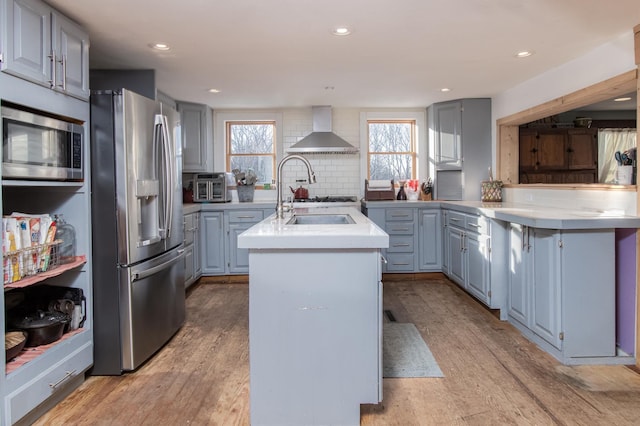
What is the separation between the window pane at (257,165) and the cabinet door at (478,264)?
2.75 meters

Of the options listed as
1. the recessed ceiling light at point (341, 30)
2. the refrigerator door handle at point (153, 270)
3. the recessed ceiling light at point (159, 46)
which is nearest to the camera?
the refrigerator door handle at point (153, 270)

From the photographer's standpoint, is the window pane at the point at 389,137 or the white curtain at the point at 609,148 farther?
the white curtain at the point at 609,148

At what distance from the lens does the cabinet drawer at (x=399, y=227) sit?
5.05 m

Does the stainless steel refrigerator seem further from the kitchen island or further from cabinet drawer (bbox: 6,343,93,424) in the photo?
the kitchen island

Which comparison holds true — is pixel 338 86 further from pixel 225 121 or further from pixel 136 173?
pixel 136 173

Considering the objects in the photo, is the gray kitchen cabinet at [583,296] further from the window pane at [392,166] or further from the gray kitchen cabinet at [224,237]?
the gray kitchen cabinet at [224,237]

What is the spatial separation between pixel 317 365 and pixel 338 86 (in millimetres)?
3189

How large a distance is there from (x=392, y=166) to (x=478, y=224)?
2067 millimetres

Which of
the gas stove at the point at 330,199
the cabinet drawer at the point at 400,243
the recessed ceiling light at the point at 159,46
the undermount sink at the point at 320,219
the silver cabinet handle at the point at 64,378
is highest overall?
the recessed ceiling light at the point at 159,46

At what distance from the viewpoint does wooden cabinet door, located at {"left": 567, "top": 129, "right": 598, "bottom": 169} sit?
230 inches

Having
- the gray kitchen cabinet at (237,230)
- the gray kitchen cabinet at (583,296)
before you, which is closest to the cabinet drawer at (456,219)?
the gray kitchen cabinet at (583,296)

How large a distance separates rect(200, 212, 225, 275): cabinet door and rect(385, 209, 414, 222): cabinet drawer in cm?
201

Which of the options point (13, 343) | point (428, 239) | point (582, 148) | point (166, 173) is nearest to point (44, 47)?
point (166, 173)

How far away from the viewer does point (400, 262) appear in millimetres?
5090
